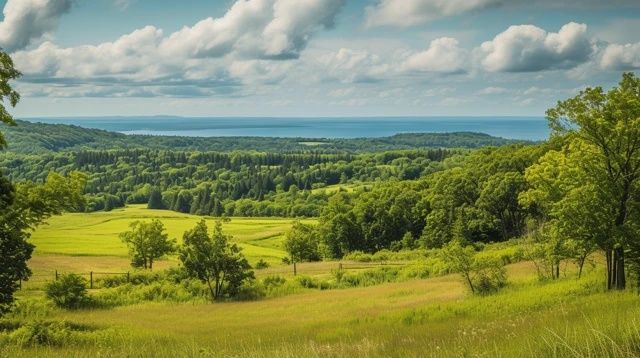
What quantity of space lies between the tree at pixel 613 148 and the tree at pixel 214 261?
25685 mm

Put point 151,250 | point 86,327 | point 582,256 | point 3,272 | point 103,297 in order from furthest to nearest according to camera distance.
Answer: point 151,250, point 103,297, point 582,256, point 86,327, point 3,272

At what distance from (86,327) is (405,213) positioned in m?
82.0

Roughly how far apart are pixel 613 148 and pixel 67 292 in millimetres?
33399

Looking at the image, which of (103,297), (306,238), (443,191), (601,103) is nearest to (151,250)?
(306,238)

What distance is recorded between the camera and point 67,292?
37.8 m

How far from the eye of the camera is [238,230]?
12325 cm

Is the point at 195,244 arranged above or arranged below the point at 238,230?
above

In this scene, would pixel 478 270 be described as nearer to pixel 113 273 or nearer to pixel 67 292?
pixel 67 292

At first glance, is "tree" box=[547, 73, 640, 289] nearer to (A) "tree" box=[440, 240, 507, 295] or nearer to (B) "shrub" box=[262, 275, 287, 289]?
(A) "tree" box=[440, 240, 507, 295]

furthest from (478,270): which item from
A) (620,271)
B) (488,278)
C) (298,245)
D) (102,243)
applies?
(102,243)

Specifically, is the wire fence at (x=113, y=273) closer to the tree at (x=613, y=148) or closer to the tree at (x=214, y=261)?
the tree at (x=214, y=261)

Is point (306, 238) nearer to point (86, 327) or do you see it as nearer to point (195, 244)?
point (195, 244)

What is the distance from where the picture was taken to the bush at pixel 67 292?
37250 millimetres

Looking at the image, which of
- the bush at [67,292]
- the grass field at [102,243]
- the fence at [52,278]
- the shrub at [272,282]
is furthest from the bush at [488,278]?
the grass field at [102,243]
